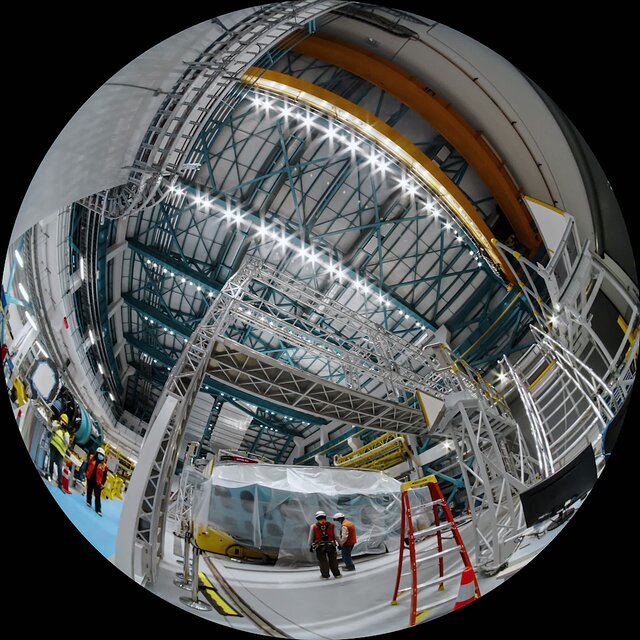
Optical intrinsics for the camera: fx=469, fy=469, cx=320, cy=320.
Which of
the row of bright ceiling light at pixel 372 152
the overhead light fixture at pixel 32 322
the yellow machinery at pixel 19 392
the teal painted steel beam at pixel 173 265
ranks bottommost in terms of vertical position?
the yellow machinery at pixel 19 392

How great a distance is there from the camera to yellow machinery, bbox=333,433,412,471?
3.71 m

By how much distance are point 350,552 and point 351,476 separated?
578 mm

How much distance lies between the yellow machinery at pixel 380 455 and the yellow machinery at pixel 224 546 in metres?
0.93

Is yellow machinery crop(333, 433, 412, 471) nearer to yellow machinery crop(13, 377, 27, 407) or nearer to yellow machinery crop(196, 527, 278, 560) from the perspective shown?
yellow machinery crop(196, 527, 278, 560)

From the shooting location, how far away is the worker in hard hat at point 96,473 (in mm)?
3949

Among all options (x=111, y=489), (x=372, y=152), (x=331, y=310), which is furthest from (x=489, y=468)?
(x=111, y=489)

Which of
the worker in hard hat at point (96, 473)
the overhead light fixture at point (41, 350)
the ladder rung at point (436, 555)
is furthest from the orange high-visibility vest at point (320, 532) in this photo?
the overhead light fixture at point (41, 350)

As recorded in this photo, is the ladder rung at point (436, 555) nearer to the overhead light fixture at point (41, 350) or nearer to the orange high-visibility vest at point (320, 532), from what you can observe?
the orange high-visibility vest at point (320, 532)

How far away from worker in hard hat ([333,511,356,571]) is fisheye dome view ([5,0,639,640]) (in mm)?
18

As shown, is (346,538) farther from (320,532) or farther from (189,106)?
(189,106)

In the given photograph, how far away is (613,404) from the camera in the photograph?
3.74m

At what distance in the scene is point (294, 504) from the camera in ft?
12.7

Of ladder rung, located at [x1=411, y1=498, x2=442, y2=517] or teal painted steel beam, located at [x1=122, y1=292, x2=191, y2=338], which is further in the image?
teal painted steel beam, located at [x1=122, y1=292, x2=191, y2=338]

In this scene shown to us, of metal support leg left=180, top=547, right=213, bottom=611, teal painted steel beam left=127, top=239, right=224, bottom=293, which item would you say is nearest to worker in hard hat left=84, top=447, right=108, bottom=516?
metal support leg left=180, top=547, right=213, bottom=611
